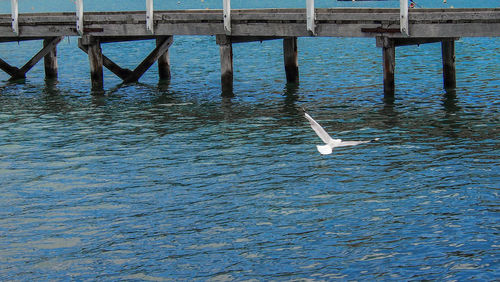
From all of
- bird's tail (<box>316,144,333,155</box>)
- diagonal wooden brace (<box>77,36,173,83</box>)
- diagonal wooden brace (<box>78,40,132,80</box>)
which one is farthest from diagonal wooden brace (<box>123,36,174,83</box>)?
bird's tail (<box>316,144,333,155</box>)

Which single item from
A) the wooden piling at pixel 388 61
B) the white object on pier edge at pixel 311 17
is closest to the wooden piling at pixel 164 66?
the white object on pier edge at pixel 311 17

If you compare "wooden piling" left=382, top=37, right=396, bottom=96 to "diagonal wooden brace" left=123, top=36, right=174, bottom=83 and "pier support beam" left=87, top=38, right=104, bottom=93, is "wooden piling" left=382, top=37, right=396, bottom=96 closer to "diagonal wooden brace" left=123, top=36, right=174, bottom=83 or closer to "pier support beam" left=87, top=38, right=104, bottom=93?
"diagonal wooden brace" left=123, top=36, right=174, bottom=83

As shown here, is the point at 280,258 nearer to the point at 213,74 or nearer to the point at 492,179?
the point at 492,179

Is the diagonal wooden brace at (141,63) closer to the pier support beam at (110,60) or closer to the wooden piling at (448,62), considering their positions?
the pier support beam at (110,60)

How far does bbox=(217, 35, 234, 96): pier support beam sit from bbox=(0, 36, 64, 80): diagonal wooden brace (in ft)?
21.7

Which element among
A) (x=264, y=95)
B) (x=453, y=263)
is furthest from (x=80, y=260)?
(x=264, y=95)

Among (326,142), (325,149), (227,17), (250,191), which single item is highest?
(227,17)

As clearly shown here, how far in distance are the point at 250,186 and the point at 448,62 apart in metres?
10.6

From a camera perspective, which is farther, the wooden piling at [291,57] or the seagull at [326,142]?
the wooden piling at [291,57]

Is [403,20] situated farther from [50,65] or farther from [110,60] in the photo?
[50,65]

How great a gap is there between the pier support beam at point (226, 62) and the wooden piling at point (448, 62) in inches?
222

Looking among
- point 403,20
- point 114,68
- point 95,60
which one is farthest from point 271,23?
point 114,68

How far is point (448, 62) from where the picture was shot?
2105cm

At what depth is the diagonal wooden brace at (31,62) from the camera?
25986mm
